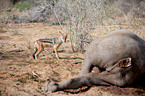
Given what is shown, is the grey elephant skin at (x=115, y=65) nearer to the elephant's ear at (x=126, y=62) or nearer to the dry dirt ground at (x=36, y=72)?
the elephant's ear at (x=126, y=62)

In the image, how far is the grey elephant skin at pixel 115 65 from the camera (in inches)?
112

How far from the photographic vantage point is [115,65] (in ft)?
9.50

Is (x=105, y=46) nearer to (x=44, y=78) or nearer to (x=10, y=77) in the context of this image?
(x=44, y=78)

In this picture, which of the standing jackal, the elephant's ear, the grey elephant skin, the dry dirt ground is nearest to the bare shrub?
the dry dirt ground

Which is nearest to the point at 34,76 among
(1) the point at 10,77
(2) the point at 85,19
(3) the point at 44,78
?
(3) the point at 44,78

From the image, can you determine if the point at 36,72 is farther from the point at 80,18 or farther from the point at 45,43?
the point at 80,18

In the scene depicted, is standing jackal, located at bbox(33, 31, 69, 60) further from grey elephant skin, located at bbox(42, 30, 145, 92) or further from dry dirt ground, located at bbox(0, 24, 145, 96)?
grey elephant skin, located at bbox(42, 30, 145, 92)

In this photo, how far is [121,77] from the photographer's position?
2875 mm

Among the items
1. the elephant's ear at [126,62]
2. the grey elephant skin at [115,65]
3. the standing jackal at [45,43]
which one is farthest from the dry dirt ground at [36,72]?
the elephant's ear at [126,62]

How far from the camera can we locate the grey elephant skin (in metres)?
2.85

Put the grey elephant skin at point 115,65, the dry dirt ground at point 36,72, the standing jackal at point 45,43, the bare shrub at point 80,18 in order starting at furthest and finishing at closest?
the bare shrub at point 80,18 → the standing jackal at point 45,43 → the grey elephant skin at point 115,65 → the dry dirt ground at point 36,72

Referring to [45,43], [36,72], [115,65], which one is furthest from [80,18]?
[115,65]

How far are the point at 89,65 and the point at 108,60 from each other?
38 cm

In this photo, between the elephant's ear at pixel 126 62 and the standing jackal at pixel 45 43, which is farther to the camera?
the standing jackal at pixel 45 43
